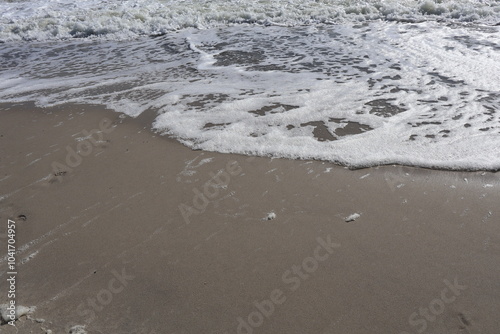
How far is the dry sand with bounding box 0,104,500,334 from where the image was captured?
2477 mm

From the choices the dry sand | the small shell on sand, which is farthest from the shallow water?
the small shell on sand

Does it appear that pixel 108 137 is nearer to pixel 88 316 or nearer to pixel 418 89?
pixel 88 316

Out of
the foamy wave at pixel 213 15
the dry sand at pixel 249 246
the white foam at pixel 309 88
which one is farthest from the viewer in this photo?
the foamy wave at pixel 213 15

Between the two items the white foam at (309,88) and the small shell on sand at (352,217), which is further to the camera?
the white foam at (309,88)

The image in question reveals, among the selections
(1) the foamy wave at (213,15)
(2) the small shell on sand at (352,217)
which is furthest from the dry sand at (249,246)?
(1) the foamy wave at (213,15)

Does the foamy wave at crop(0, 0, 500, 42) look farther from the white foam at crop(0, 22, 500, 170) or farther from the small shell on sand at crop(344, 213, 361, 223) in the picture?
the small shell on sand at crop(344, 213, 361, 223)

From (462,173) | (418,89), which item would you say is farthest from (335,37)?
(462,173)

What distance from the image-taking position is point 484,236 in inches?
116

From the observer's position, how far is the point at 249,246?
3023mm

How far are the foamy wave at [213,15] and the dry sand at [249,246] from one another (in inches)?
314

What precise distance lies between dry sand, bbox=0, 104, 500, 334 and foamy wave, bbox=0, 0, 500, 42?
7966mm

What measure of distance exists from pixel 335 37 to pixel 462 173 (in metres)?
6.01

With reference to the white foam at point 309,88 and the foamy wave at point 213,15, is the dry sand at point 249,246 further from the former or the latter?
the foamy wave at point 213,15

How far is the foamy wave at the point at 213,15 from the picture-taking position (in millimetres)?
10266
